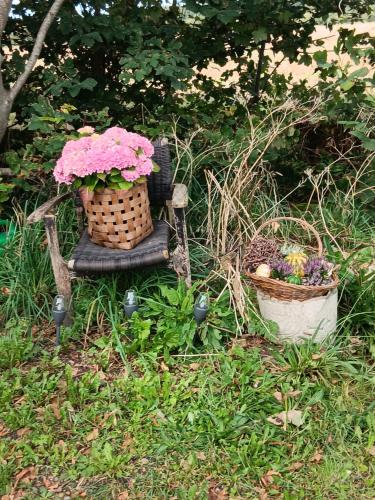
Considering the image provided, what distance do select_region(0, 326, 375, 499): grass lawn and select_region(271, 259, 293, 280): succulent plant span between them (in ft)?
1.25

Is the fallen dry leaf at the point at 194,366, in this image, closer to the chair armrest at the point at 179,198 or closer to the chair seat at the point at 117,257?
the chair seat at the point at 117,257

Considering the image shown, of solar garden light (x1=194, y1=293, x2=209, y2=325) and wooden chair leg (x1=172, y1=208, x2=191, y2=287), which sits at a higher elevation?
wooden chair leg (x1=172, y1=208, x2=191, y2=287)

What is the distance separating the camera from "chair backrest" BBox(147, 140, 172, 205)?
11.2 ft

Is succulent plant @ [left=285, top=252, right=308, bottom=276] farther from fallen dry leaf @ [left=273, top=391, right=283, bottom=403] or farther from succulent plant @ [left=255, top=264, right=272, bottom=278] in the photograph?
fallen dry leaf @ [left=273, top=391, right=283, bottom=403]

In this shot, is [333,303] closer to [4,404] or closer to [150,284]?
[150,284]

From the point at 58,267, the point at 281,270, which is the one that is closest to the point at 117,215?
the point at 58,267

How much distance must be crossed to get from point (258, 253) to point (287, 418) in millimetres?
960

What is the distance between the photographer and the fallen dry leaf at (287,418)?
246 cm

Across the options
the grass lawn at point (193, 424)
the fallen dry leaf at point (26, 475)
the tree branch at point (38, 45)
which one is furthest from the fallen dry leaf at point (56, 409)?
the tree branch at point (38, 45)

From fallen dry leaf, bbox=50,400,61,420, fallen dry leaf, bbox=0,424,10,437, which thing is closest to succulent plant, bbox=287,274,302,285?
fallen dry leaf, bbox=50,400,61,420

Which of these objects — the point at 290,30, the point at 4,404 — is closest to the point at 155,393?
the point at 4,404

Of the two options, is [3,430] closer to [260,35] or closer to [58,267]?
[58,267]

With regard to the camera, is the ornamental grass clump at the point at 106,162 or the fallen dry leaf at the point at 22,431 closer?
the fallen dry leaf at the point at 22,431

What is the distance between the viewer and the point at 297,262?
2.92 metres
